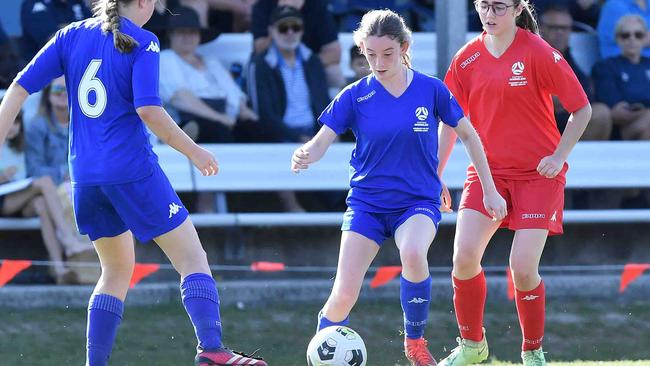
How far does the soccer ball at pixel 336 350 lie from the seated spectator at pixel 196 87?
3710mm

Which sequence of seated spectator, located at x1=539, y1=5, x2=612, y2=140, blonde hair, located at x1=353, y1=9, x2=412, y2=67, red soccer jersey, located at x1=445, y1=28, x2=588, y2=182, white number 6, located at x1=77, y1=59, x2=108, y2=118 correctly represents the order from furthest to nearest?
seated spectator, located at x1=539, y1=5, x2=612, y2=140, red soccer jersey, located at x1=445, y1=28, x2=588, y2=182, blonde hair, located at x1=353, y1=9, x2=412, y2=67, white number 6, located at x1=77, y1=59, x2=108, y2=118

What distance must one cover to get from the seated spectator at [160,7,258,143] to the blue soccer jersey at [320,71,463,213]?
10.8 feet

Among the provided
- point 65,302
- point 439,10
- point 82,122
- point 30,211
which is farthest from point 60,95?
point 82,122

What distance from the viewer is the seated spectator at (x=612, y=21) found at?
32.2ft

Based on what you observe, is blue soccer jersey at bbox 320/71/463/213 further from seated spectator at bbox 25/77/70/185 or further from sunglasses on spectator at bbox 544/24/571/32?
sunglasses on spectator at bbox 544/24/571/32

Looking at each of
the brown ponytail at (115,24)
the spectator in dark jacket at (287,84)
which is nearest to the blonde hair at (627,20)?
the spectator in dark jacket at (287,84)

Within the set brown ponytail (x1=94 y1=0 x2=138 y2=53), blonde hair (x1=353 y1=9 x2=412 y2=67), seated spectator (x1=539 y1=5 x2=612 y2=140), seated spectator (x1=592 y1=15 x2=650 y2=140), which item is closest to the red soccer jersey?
blonde hair (x1=353 y1=9 x2=412 y2=67)

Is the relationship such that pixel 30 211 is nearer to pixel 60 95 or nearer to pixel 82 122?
pixel 60 95

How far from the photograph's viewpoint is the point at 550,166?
6.12m

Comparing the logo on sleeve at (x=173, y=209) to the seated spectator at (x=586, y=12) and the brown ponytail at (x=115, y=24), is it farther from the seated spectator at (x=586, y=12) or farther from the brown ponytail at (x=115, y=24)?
the seated spectator at (x=586, y=12)

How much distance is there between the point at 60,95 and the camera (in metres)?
9.16

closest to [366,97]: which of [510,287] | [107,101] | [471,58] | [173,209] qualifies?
[471,58]

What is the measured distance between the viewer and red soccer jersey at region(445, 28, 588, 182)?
246 inches

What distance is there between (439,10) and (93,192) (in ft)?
15.9
